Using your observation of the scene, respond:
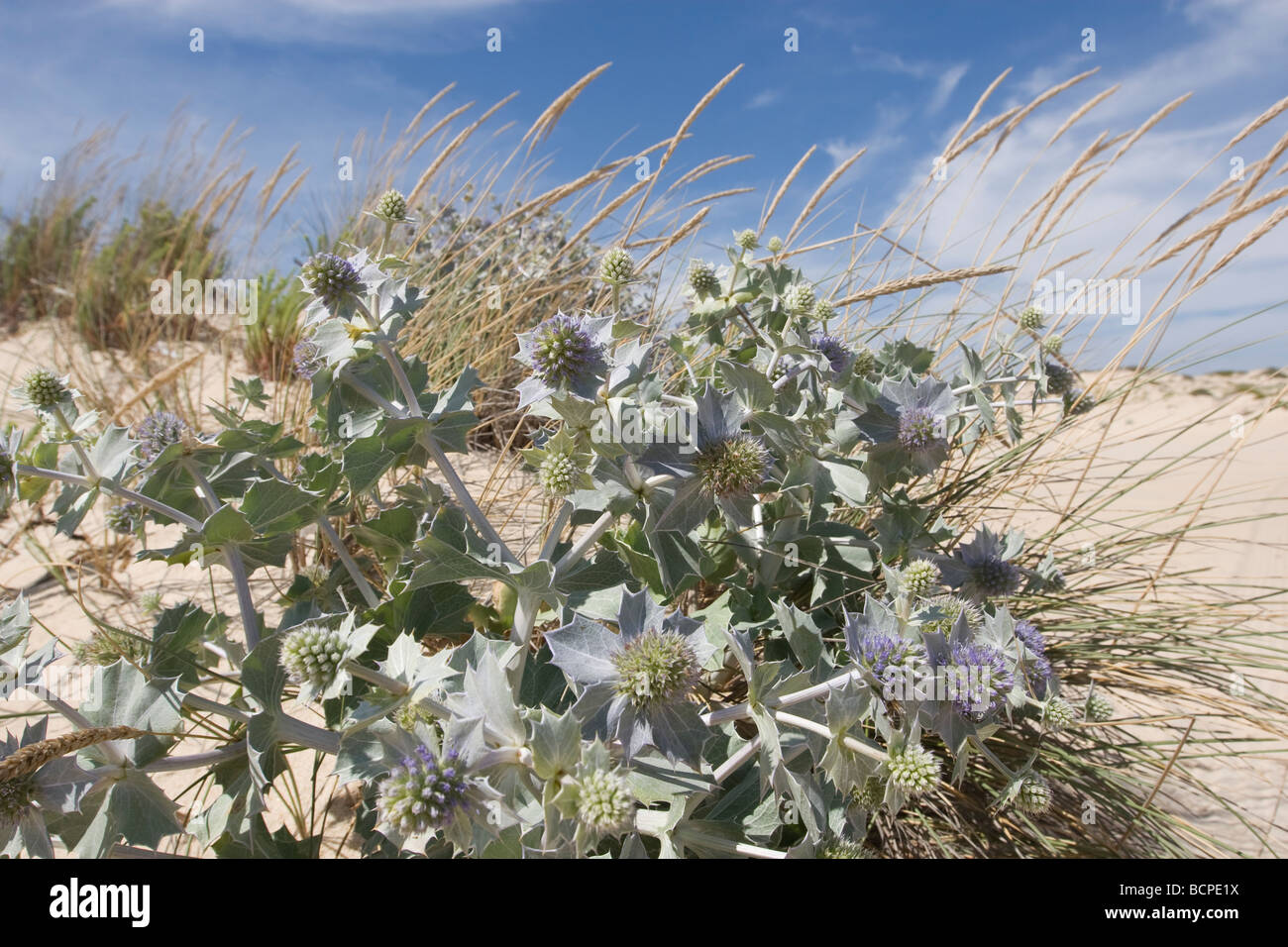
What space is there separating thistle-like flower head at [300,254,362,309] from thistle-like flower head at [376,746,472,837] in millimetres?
932

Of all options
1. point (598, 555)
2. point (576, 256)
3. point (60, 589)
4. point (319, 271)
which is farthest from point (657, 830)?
point (576, 256)

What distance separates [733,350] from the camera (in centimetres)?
221

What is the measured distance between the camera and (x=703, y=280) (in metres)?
2.02

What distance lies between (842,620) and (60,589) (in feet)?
10.5

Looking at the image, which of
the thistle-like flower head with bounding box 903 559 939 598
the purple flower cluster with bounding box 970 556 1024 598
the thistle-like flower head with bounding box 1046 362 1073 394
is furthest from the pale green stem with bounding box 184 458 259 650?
the thistle-like flower head with bounding box 1046 362 1073 394

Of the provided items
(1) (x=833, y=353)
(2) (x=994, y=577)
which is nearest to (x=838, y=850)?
(2) (x=994, y=577)

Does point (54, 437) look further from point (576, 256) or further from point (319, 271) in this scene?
point (576, 256)

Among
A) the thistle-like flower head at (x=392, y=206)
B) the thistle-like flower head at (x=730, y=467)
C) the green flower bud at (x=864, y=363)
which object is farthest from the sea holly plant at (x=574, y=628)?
the thistle-like flower head at (x=392, y=206)

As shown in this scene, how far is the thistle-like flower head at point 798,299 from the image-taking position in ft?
6.28

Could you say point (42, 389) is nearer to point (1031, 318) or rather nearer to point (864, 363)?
point (864, 363)

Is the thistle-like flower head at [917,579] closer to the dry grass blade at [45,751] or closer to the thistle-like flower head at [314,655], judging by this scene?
the thistle-like flower head at [314,655]

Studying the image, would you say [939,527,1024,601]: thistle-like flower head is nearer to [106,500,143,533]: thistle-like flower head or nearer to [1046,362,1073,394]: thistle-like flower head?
[1046,362,1073,394]: thistle-like flower head

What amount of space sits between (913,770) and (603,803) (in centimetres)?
54

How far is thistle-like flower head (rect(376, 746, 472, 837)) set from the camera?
3.26 ft
